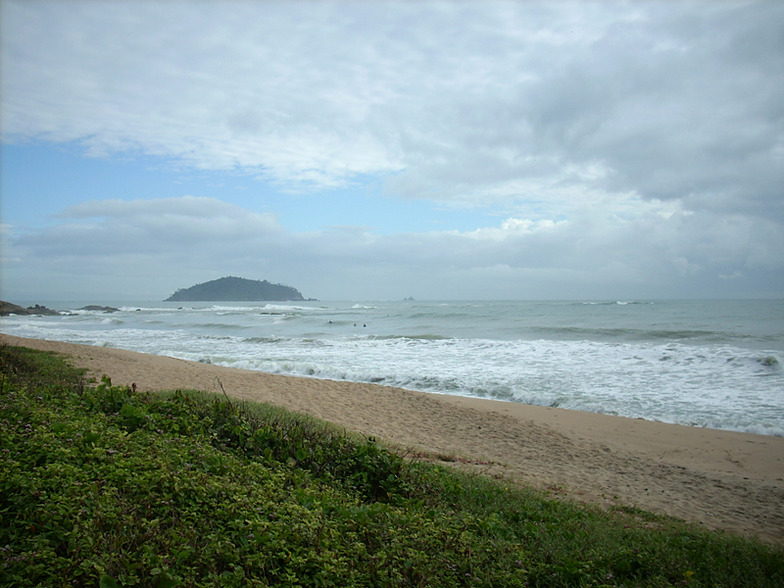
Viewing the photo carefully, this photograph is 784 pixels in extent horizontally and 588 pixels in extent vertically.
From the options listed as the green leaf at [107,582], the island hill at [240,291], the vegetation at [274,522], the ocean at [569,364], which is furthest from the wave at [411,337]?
the island hill at [240,291]

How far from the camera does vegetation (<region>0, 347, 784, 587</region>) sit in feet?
9.55

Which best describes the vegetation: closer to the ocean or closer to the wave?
the ocean

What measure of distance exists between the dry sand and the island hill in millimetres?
146293

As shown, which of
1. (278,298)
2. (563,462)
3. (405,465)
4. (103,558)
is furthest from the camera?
(278,298)

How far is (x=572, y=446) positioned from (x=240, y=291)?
153945 millimetres

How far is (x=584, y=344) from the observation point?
24.3 m

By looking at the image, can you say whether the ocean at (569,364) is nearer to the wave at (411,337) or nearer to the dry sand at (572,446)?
the wave at (411,337)

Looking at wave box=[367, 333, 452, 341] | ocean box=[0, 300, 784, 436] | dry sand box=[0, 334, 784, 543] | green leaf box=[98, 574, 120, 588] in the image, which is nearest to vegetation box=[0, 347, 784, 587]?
green leaf box=[98, 574, 120, 588]

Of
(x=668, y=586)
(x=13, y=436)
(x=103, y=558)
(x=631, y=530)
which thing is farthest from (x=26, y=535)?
(x=631, y=530)

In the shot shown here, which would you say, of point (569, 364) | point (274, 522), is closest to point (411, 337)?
point (569, 364)

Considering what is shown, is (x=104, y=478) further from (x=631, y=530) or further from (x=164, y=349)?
(x=164, y=349)

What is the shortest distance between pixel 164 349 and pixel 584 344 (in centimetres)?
2146

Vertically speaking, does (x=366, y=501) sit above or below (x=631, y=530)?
above

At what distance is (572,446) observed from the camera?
30.0 ft
